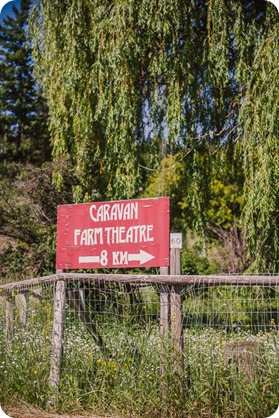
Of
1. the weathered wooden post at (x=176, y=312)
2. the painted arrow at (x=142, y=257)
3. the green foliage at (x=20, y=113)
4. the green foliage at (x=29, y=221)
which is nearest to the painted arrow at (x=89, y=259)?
the painted arrow at (x=142, y=257)

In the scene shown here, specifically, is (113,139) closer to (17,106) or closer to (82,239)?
(82,239)

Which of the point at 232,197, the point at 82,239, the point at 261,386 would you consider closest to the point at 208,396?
the point at 261,386

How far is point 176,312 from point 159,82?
527 cm

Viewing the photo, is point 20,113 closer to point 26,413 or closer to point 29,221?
point 29,221

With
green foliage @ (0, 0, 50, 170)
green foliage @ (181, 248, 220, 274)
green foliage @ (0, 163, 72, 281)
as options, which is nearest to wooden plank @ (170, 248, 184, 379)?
green foliage @ (0, 163, 72, 281)

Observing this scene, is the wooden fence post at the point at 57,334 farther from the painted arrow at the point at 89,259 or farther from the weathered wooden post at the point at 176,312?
the weathered wooden post at the point at 176,312

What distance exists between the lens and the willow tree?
789 cm

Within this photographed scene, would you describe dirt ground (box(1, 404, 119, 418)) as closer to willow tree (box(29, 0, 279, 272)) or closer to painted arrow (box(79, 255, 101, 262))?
painted arrow (box(79, 255, 101, 262))

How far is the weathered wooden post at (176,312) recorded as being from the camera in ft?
14.4

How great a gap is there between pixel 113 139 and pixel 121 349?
4757 mm

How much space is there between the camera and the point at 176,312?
4512 mm

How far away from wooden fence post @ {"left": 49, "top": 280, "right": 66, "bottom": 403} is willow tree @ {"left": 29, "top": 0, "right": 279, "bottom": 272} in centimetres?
316

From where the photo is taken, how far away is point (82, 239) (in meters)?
5.15

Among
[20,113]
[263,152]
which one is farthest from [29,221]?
[20,113]
